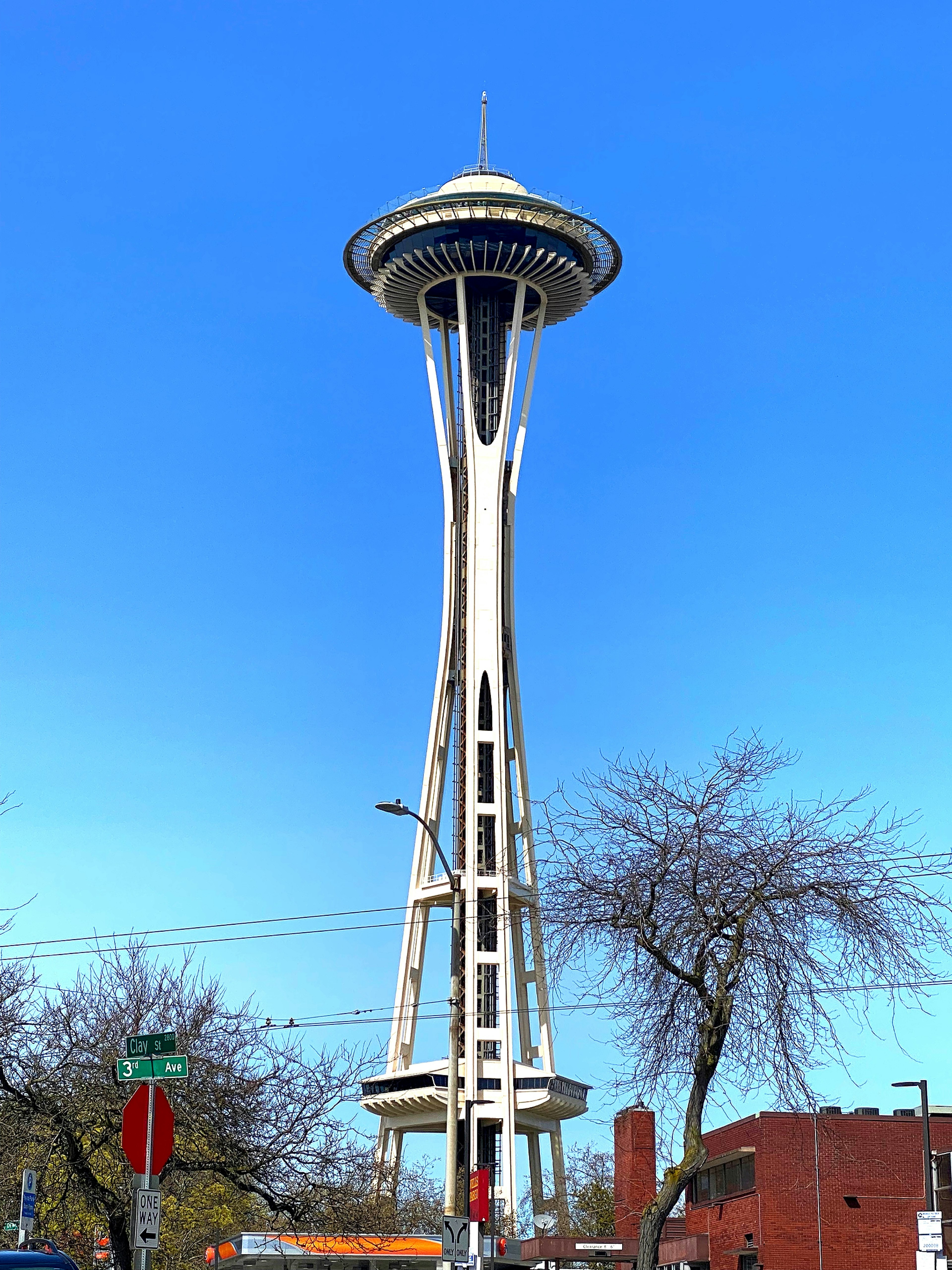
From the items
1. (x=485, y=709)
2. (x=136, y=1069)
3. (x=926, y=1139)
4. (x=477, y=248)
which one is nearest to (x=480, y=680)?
(x=485, y=709)

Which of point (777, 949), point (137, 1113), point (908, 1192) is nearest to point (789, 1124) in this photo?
point (908, 1192)

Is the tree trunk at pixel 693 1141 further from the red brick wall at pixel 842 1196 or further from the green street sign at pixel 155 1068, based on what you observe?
the red brick wall at pixel 842 1196

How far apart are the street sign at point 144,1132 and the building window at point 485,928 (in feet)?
235

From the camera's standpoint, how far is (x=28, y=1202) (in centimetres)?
2184

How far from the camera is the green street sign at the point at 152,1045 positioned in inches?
711

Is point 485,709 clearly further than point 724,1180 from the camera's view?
Yes

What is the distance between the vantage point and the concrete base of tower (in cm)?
8944

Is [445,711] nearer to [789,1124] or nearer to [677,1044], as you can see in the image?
[789,1124]

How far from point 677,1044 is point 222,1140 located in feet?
23.8

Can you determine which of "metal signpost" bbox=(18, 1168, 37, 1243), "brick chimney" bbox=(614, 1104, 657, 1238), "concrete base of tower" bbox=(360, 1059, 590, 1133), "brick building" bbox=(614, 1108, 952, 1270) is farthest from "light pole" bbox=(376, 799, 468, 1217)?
"concrete base of tower" bbox=(360, 1059, 590, 1133)

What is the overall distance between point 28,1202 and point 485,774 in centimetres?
7153

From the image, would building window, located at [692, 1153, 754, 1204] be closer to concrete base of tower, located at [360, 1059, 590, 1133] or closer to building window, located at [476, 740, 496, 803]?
concrete base of tower, located at [360, 1059, 590, 1133]

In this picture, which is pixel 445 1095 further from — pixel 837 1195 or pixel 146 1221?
pixel 146 1221

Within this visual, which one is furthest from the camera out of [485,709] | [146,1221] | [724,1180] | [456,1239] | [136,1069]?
[485,709]
